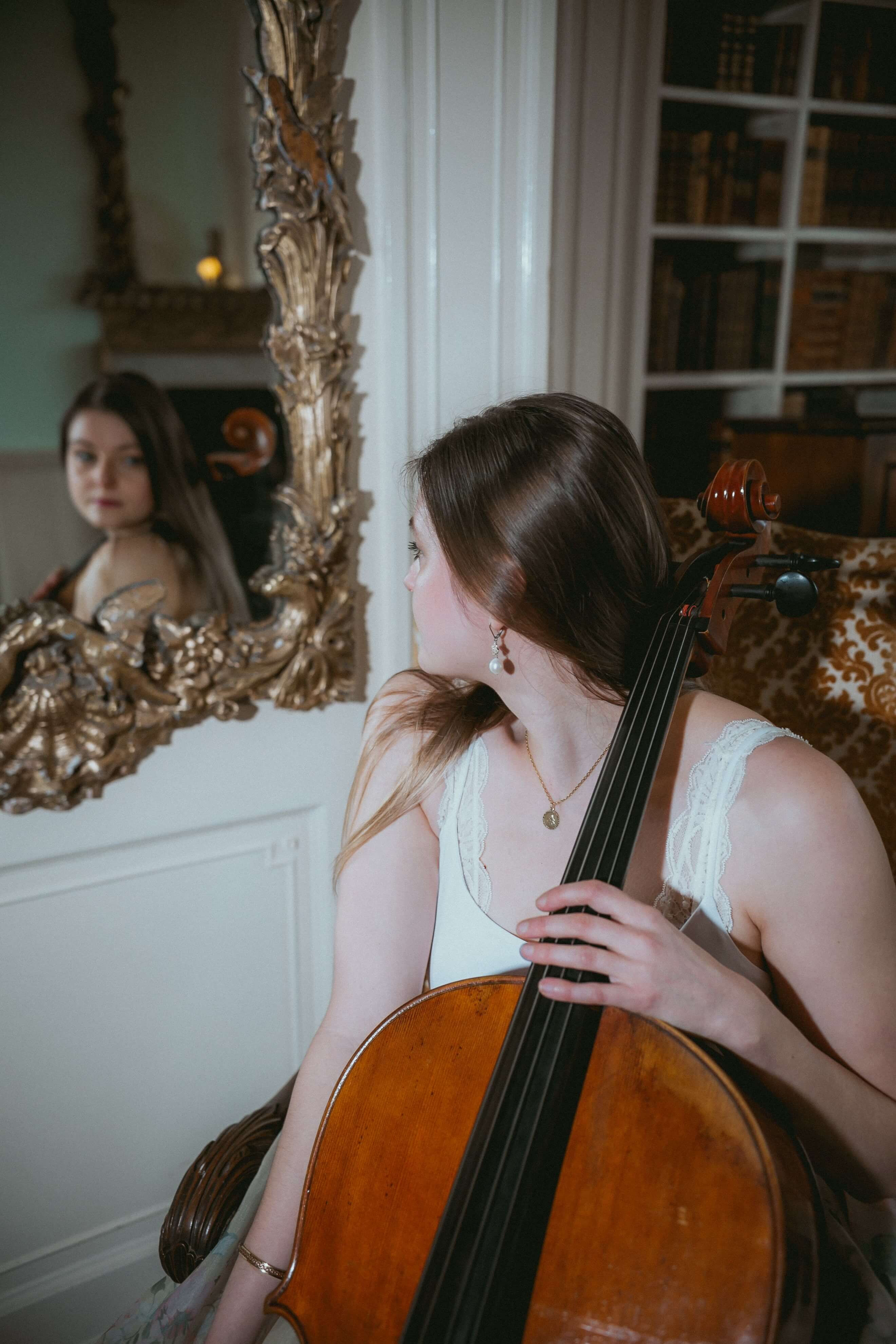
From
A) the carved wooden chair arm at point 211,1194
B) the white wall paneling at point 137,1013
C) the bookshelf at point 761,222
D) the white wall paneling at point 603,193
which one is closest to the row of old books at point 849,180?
the bookshelf at point 761,222

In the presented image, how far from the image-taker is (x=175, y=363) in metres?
1.26

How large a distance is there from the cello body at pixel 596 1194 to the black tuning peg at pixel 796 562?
51 cm

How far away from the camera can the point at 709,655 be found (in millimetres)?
1000

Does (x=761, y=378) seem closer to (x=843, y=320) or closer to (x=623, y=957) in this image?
(x=843, y=320)

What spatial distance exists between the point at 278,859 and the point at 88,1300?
836mm

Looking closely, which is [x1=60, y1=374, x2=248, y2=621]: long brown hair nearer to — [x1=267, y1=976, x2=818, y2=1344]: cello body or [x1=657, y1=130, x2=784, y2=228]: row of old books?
[x1=267, y1=976, x2=818, y2=1344]: cello body

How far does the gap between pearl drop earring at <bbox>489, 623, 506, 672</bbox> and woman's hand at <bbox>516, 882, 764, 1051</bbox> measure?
0.33 meters

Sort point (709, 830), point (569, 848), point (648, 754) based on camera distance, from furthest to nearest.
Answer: point (569, 848), point (709, 830), point (648, 754)

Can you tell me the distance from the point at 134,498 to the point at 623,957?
922 millimetres

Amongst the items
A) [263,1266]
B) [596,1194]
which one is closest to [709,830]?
[596,1194]

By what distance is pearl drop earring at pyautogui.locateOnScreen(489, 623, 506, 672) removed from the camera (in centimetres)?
98

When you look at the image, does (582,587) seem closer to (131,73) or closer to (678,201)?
(131,73)

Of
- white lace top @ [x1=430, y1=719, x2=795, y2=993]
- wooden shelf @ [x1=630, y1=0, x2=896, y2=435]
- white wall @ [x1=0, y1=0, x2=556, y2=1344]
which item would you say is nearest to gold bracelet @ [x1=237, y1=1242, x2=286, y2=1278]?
white lace top @ [x1=430, y1=719, x2=795, y2=993]

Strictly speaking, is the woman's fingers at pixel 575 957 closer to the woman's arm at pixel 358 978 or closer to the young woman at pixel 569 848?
the young woman at pixel 569 848
